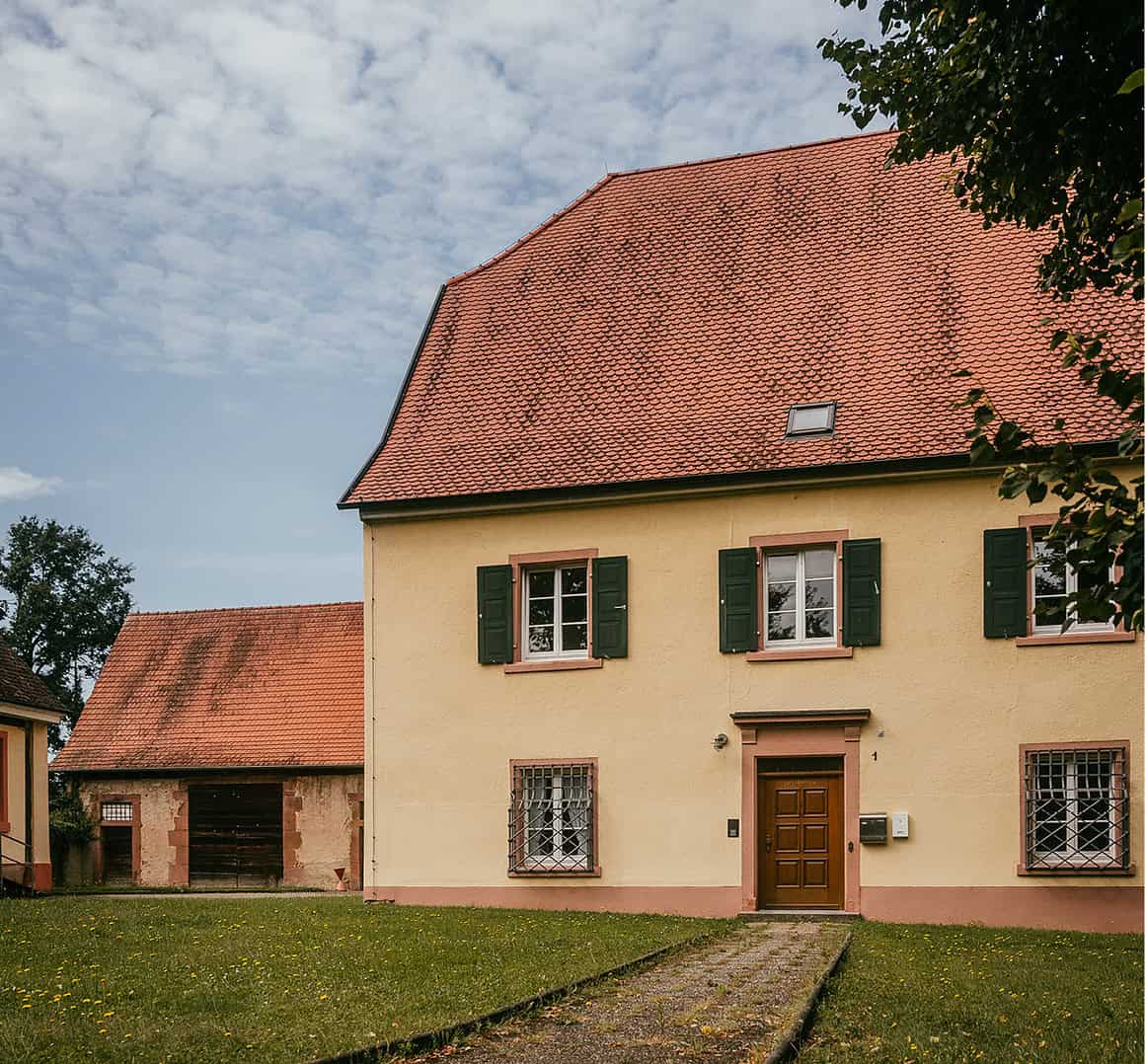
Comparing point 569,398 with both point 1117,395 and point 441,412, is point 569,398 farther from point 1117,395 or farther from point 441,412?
point 1117,395

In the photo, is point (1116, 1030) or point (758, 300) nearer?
point (1116, 1030)

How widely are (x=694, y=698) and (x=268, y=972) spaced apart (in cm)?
935

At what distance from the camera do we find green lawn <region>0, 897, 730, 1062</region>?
862cm

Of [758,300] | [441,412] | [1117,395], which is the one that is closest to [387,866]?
[441,412]

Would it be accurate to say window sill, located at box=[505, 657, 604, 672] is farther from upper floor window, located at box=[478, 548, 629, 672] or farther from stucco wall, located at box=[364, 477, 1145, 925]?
stucco wall, located at box=[364, 477, 1145, 925]

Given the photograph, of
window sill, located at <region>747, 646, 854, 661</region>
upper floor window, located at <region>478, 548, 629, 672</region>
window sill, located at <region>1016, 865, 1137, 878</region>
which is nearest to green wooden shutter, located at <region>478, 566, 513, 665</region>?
upper floor window, located at <region>478, 548, 629, 672</region>

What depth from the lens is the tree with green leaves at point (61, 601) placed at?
163 ft

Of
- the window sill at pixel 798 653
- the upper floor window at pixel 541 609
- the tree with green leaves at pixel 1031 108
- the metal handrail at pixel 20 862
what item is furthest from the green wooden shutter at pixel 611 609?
the metal handrail at pixel 20 862

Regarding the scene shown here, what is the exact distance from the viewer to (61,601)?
165 ft

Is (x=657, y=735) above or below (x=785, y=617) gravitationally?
below

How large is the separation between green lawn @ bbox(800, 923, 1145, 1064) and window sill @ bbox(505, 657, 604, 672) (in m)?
6.47

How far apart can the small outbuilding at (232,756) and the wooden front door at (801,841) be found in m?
10.2

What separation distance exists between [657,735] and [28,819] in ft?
48.3

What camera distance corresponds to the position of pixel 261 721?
29359mm
